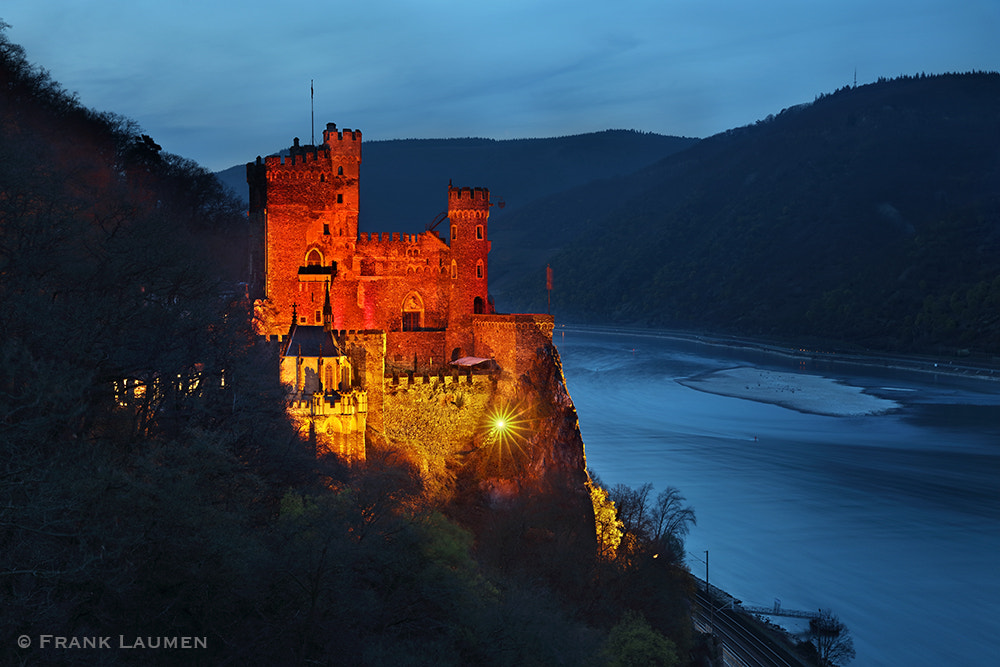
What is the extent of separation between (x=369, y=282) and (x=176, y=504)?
2509 cm

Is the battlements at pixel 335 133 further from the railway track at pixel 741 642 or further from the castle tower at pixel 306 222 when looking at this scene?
the railway track at pixel 741 642

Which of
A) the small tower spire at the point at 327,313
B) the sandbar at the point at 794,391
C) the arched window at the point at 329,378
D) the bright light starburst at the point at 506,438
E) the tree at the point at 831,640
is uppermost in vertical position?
the small tower spire at the point at 327,313

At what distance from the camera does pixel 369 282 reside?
3881 cm

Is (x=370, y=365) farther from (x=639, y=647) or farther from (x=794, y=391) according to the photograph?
(x=794, y=391)

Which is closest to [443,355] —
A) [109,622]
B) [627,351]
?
[109,622]

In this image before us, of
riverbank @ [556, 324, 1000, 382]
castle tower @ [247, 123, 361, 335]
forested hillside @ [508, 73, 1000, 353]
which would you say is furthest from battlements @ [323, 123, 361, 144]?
forested hillside @ [508, 73, 1000, 353]

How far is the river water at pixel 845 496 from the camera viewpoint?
41.8m

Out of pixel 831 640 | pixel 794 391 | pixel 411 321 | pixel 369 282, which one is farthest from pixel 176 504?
pixel 794 391

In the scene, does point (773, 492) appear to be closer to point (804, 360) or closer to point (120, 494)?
point (120, 494)

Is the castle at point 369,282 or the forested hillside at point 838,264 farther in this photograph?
the forested hillside at point 838,264

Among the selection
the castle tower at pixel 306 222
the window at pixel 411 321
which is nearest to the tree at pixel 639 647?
the window at pixel 411 321

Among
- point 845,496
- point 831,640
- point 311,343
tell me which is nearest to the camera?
point 311,343

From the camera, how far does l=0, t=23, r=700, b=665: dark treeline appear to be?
12.7 metres

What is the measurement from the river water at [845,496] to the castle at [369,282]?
17.4m
